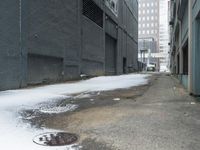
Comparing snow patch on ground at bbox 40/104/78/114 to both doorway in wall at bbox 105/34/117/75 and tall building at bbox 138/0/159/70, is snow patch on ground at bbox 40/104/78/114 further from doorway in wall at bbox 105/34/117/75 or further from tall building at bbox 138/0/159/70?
tall building at bbox 138/0/159/70

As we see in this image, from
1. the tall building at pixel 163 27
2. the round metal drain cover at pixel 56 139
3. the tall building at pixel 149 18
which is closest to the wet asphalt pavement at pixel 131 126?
the round metal drain cover at pixel 56 139

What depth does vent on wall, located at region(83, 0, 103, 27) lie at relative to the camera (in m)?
30.8

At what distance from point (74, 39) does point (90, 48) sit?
5754mm

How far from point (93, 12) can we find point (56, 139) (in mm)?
28940

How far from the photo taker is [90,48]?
32125 millimetres

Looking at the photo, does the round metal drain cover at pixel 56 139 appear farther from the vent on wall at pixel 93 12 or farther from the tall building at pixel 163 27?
the tall building at pixel 163 27

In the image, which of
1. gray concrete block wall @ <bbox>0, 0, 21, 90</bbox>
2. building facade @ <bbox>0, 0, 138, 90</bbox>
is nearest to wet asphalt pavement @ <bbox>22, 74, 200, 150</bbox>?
gray concrete block wall @ <bbox>0, 0, 21, 90</bbox>

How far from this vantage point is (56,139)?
554 cm

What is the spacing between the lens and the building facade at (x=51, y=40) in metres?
15.5

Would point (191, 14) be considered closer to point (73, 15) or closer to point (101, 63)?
point (73, 15)

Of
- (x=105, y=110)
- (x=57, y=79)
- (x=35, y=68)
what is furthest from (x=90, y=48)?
(x=105, y=110)

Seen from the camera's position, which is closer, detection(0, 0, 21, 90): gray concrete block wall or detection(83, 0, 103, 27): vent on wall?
detection(0, 0, 21, 90): gray concrete block wall

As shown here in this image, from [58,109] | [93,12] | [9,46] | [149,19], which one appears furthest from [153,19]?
[58,109]

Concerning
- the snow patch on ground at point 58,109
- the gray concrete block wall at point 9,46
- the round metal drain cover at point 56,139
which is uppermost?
the gray concrete block wall at point 9,46
